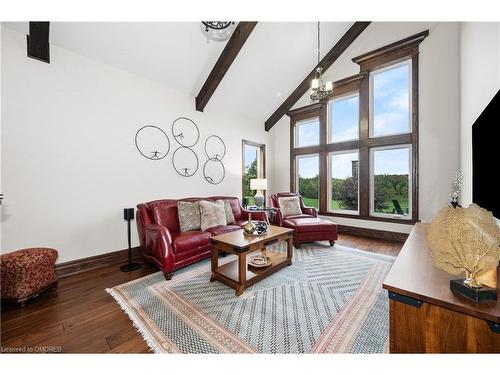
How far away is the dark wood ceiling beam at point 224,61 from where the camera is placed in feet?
10.4

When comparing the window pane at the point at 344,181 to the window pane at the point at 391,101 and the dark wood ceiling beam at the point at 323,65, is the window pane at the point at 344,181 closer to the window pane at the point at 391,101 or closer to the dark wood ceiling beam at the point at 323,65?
the window pane at the point at 391,101

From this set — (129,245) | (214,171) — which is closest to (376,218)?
(214,171)

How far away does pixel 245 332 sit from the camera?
5.05ft

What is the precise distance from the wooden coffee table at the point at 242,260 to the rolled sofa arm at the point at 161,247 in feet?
1.73

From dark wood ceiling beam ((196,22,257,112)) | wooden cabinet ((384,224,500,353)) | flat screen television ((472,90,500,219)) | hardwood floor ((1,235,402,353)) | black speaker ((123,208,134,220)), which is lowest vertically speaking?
hardwood floor ((1,235,402,353))

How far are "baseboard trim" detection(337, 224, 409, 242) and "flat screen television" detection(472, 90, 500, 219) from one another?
2.34m

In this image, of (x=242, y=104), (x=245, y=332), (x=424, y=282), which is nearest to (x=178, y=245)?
(x=245, y=332)

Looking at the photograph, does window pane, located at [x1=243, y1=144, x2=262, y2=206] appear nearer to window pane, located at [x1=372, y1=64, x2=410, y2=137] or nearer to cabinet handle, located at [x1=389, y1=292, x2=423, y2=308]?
window pane, located at [x1=372, y1=64, x2=410, y2=137]

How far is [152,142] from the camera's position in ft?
11.3

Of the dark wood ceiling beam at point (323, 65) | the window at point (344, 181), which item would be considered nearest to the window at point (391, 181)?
the window at point (344, 181)

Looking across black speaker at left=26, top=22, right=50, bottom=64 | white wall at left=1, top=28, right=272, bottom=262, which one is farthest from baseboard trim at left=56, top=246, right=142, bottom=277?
black speaker at left=26, top=22, right=50, bottom=64

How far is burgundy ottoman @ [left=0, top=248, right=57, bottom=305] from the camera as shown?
1.90 metres
